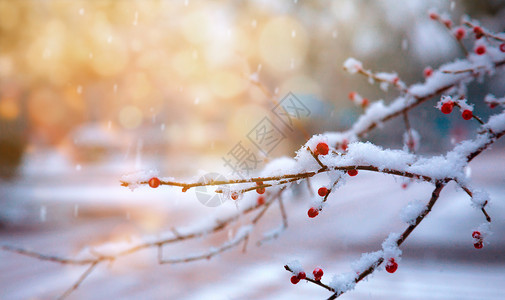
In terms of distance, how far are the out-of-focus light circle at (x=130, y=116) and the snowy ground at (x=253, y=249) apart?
66.6 feet

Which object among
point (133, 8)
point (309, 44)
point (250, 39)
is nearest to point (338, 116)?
point (309, 44)

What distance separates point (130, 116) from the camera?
3347 centimetres

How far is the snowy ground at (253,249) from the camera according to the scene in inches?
218

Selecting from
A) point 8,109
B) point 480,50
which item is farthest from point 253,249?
point 8,109

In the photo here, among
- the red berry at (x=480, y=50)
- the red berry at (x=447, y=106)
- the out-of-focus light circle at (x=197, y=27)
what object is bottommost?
the red berry at (x=447, y=106)

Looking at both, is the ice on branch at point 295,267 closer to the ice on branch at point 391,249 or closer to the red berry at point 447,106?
the ice on branch at point 391,249

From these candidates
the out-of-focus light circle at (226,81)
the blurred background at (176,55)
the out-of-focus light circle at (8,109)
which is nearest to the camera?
the blurred background at (176,55)

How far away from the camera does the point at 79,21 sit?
31.7 ft

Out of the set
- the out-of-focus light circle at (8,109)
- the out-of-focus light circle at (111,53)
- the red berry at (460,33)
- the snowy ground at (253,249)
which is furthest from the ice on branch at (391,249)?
the out-of-focus light circle at (8,109)

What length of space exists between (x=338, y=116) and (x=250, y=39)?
7.88 meters

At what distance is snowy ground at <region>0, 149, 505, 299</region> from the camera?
5543 millimetres

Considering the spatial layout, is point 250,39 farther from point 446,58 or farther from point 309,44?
point 446,58

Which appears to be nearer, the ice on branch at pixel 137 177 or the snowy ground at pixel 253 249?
the ice on branch at pixel 137 177

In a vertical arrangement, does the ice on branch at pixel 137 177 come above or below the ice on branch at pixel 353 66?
below
